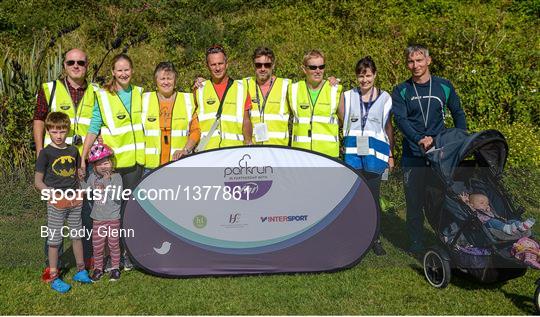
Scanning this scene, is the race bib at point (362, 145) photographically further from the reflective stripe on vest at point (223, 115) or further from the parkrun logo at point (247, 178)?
the reflective stripe on vest at point (223, 115)

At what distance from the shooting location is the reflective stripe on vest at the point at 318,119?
17.9 feet

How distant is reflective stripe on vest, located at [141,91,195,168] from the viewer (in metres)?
5.20

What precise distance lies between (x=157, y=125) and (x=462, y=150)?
2648mm

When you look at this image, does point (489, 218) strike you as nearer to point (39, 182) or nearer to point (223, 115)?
point (223, 115)

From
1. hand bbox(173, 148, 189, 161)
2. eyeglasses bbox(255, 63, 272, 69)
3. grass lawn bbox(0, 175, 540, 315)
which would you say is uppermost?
eyeglasses bbox(255, 63, 272, 69)

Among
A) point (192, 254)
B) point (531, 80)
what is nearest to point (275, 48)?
point (531, 80)

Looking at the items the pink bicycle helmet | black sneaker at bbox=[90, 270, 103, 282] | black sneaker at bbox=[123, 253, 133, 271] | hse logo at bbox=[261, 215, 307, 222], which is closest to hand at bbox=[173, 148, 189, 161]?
the pink bicycle helmet

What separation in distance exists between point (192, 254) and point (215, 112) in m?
1.31

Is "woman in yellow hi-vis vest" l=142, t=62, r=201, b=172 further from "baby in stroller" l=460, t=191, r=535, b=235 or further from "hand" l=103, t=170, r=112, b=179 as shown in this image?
"baby in stroller" l=460, t=191, r=535, b=235

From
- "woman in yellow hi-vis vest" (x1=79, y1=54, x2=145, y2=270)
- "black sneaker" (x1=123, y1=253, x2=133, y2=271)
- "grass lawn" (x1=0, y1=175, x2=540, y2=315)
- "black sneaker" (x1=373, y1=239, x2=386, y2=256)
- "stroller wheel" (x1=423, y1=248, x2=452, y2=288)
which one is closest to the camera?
"grass lawn" (x1=0, y1=175, x2=540, y2=315)

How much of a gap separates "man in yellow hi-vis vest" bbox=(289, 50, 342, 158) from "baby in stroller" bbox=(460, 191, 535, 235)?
1302 mm

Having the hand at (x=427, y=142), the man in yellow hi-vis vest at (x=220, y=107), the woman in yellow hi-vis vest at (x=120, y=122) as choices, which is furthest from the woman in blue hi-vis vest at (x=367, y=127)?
the woman in yellow hi-vis vest at (x=120, y=122)

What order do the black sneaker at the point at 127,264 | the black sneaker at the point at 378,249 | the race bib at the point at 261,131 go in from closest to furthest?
the black sneaker at the point at 127,264
the race bib at the point at 261,131
the black sneaker at the point at 378,249

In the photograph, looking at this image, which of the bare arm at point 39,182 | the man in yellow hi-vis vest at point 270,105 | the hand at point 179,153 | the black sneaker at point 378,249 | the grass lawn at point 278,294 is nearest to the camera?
the grass lawn at point 278,294
